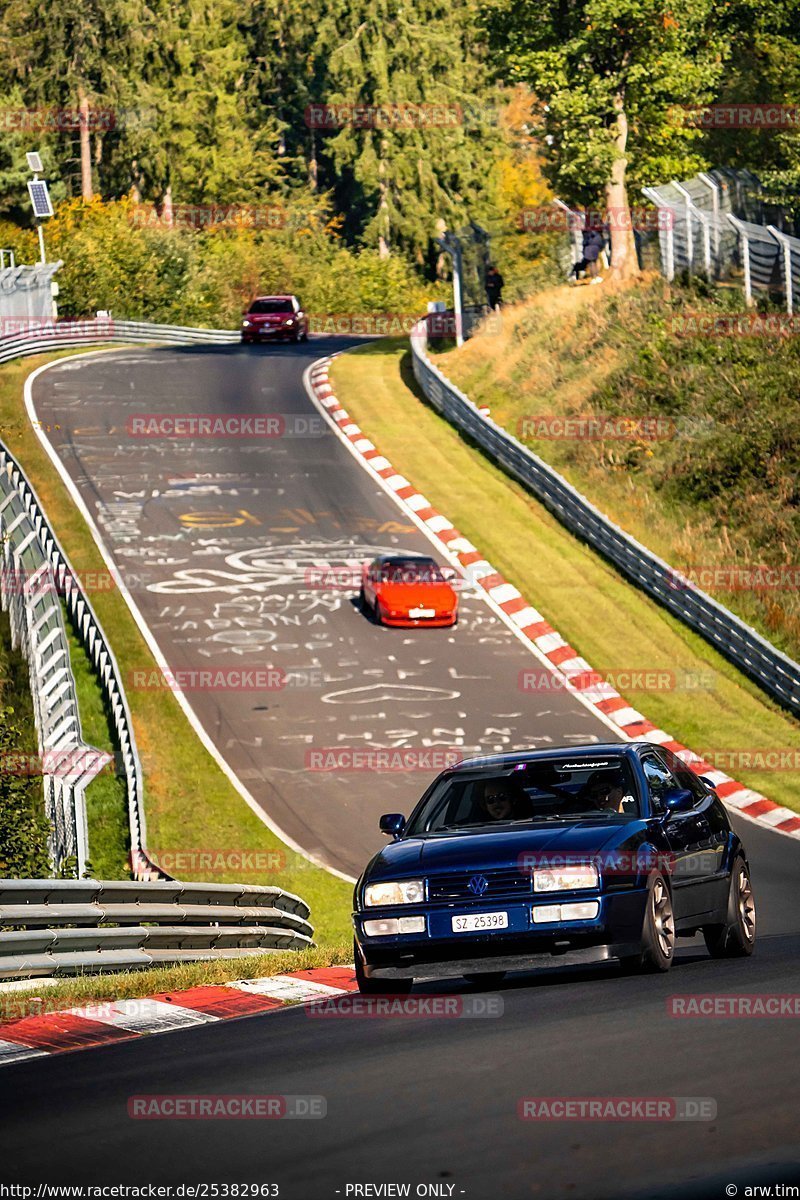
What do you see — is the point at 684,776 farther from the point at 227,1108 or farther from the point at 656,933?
the point at 227,1108

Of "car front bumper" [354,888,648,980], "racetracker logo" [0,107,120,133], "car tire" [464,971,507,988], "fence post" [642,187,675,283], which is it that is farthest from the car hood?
"racetracker logo" [0,107,120,133]

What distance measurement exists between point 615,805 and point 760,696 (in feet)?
56.2

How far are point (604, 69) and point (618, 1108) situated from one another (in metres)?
45.5

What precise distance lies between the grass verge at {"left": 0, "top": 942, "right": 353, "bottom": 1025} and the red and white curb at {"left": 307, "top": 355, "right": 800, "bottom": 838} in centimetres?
1062

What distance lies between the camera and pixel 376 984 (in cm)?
984

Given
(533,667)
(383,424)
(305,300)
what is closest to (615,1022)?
(533,667)

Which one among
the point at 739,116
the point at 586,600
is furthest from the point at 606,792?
the point at 739,116

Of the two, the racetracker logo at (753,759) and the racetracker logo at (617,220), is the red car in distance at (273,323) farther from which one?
the racetracker logo at (753,759)

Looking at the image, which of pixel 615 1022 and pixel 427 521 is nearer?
pixel 615 1022

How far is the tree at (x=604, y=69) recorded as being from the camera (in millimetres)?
46438

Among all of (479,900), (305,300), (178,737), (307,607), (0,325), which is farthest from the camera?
(305,300)

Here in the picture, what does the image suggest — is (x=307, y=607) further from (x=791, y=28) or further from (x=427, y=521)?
(x=791, y=28)

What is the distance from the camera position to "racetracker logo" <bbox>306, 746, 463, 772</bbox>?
922 inches

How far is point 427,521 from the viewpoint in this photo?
34.6 meters
